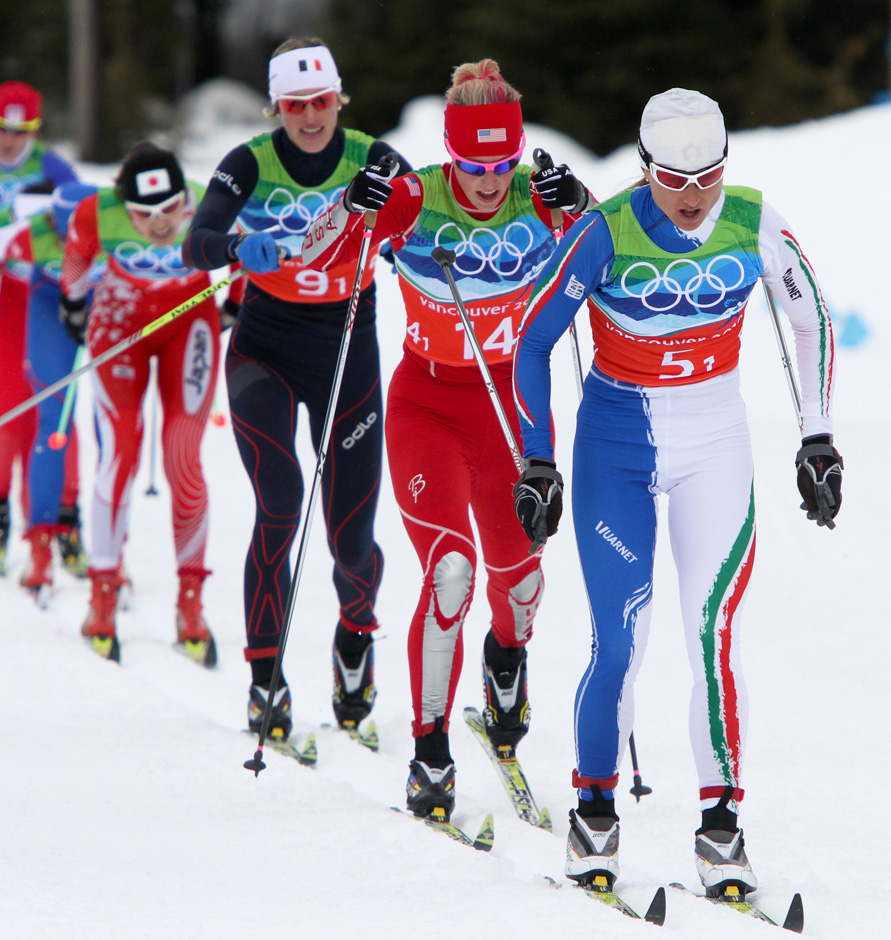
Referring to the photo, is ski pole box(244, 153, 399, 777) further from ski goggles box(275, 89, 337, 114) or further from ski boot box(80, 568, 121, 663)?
ski boot box(80, 568, 121, 663)

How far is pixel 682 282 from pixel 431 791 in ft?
4.99

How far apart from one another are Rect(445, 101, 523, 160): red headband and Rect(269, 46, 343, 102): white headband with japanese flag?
76 centimetres

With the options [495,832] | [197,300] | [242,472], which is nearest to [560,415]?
[242,472]

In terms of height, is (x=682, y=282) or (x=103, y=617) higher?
(x=682, y=282)

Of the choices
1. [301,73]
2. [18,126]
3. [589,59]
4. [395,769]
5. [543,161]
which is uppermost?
[589,59]

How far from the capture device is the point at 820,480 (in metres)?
3.05

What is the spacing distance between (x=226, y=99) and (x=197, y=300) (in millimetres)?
19858

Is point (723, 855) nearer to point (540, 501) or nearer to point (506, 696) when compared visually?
point (540, 501)

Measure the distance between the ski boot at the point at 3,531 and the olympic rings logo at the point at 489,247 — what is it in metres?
3.70

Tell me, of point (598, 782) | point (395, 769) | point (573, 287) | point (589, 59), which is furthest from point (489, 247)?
point (589, 59)

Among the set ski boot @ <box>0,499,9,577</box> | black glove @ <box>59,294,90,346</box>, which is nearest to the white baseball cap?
black glove @ <box>59,294,90,346</box>

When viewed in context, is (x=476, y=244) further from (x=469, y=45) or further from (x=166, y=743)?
(x=469, y=45)

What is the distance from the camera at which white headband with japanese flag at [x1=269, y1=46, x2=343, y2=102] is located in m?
4.04

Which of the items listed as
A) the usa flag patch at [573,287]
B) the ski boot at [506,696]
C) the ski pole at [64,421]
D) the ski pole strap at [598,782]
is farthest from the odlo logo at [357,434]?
the ski pole at [64,421]
